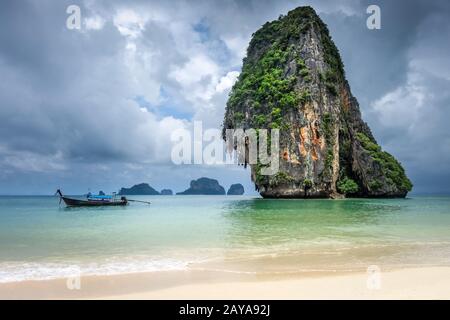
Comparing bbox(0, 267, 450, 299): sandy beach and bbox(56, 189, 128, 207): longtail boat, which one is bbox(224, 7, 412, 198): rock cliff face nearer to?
bbox(56, 189, 128, 207): longtail boat

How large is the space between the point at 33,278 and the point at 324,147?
113 ft

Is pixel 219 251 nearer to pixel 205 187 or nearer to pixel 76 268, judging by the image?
pixel 76 268

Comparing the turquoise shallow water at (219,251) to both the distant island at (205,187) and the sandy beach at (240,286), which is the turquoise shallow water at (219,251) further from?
the distant island at (205,187)

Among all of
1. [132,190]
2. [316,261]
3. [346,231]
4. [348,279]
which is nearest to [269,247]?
[316,261]

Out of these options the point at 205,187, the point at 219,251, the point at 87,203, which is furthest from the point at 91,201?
the point at 205,187

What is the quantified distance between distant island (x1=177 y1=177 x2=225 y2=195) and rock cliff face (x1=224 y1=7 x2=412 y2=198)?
88.6 m

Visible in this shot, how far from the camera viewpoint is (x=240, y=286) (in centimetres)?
435

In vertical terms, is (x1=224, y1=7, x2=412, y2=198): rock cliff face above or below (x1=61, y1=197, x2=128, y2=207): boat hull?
above

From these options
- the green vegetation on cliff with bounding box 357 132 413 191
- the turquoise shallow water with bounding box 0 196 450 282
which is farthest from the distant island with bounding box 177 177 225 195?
the turquoise shallow water with bounding box 0 196 450 282

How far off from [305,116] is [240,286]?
1330 inches

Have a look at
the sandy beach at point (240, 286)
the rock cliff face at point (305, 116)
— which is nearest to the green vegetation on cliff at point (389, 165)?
the rock cliff face at point (305, 116)

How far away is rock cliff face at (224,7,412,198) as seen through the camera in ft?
118

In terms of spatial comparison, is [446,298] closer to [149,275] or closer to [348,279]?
[348,279]

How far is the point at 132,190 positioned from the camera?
138m
